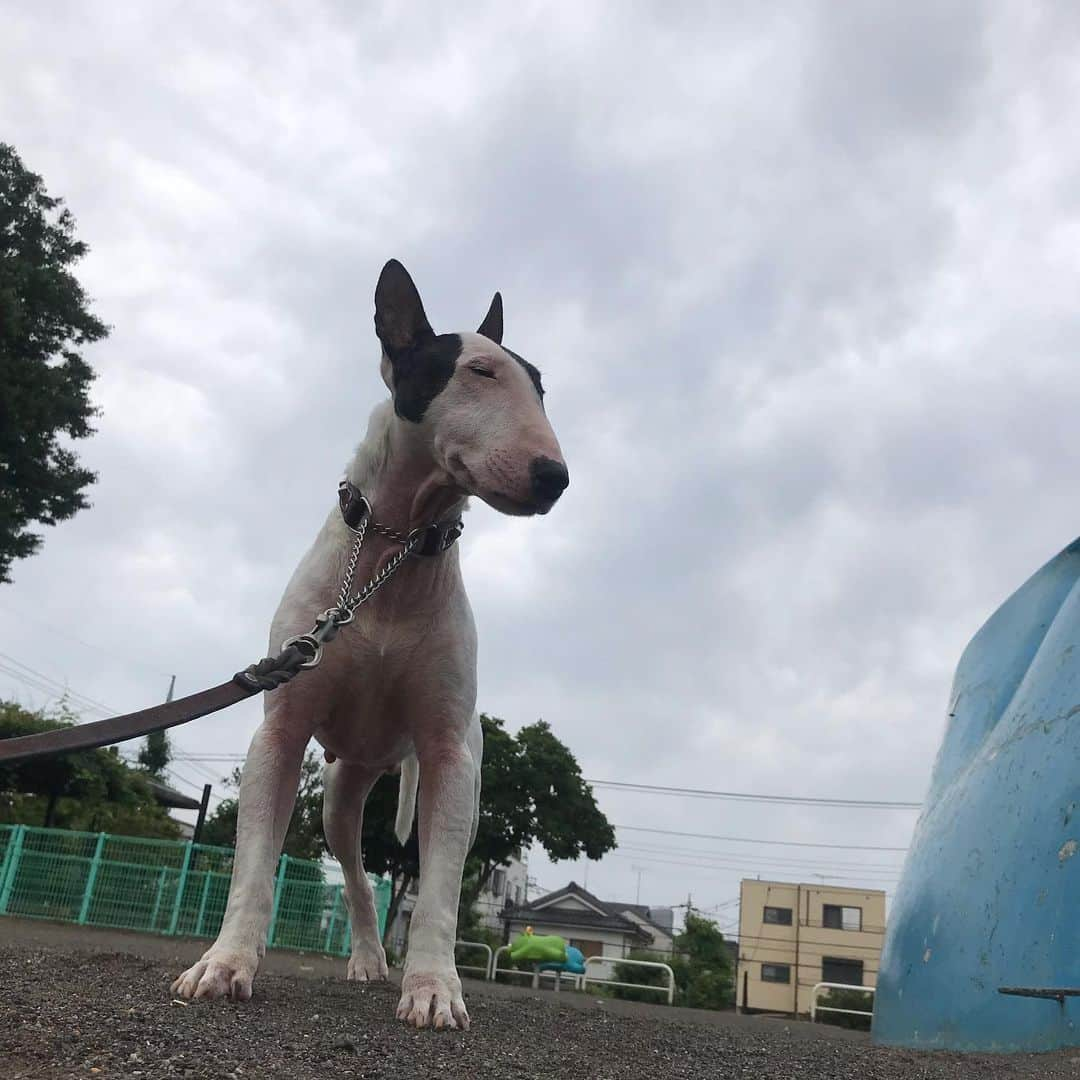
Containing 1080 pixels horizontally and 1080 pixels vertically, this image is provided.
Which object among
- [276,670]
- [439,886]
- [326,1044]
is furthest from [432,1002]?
[276,670]

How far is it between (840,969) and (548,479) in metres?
56.9

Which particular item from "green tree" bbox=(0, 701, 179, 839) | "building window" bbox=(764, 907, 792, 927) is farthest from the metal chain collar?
"building window" bbox=(764, 907, 792, 927)

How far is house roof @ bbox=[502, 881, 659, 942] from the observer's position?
5591 cm

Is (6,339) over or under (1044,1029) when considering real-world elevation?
over

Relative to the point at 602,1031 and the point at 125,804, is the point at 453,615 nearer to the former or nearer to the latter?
the point at 602,1031

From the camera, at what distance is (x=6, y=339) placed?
62.2ft

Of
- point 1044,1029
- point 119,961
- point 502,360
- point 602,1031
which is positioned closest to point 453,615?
point 502,360

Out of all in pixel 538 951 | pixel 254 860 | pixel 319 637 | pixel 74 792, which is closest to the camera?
pixel 319 637

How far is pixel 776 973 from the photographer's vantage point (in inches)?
2084

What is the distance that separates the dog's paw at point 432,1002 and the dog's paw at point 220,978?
1.60 ft

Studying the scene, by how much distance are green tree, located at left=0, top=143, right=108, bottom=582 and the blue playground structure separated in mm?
17992

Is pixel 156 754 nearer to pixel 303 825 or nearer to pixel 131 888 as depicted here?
pixel 303 825

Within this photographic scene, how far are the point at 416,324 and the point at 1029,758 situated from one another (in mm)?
4389

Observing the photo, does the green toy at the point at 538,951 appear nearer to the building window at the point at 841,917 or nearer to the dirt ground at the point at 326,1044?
the dirt ground at the point at 326,1044
